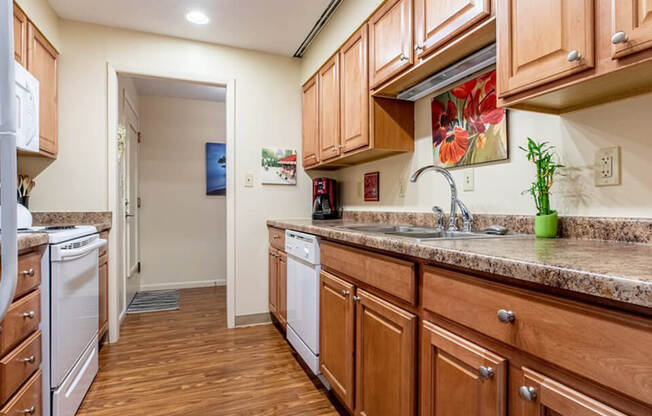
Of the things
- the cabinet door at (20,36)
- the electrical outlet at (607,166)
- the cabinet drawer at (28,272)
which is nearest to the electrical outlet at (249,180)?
the cabinet door at (20,36)

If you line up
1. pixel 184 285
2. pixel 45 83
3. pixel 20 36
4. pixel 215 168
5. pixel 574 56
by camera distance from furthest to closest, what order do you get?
pixel 215 168
pixel 184 285
pixel 45 83
pixel 20 36
pixel 574 56

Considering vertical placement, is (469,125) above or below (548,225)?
above

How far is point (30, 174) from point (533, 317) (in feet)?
10.0

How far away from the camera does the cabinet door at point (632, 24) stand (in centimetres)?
77

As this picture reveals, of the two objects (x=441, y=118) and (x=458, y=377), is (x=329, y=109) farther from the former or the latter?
(x=458, y=377)

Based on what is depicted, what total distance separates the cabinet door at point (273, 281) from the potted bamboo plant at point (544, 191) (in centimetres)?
191

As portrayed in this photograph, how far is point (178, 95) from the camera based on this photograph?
4.12 meters

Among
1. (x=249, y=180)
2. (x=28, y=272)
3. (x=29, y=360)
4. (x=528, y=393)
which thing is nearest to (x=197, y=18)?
(x=249, y=180)

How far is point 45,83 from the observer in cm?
230

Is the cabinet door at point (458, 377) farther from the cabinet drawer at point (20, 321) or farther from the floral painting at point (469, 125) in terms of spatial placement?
the cabinet drawer at point (20, 321)

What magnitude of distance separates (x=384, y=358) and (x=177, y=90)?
376 cm

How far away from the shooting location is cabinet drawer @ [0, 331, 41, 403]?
118cm

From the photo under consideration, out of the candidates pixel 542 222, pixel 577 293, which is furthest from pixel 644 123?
pixel 577 293

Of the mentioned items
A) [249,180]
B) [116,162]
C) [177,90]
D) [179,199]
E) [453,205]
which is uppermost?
[177,90]
